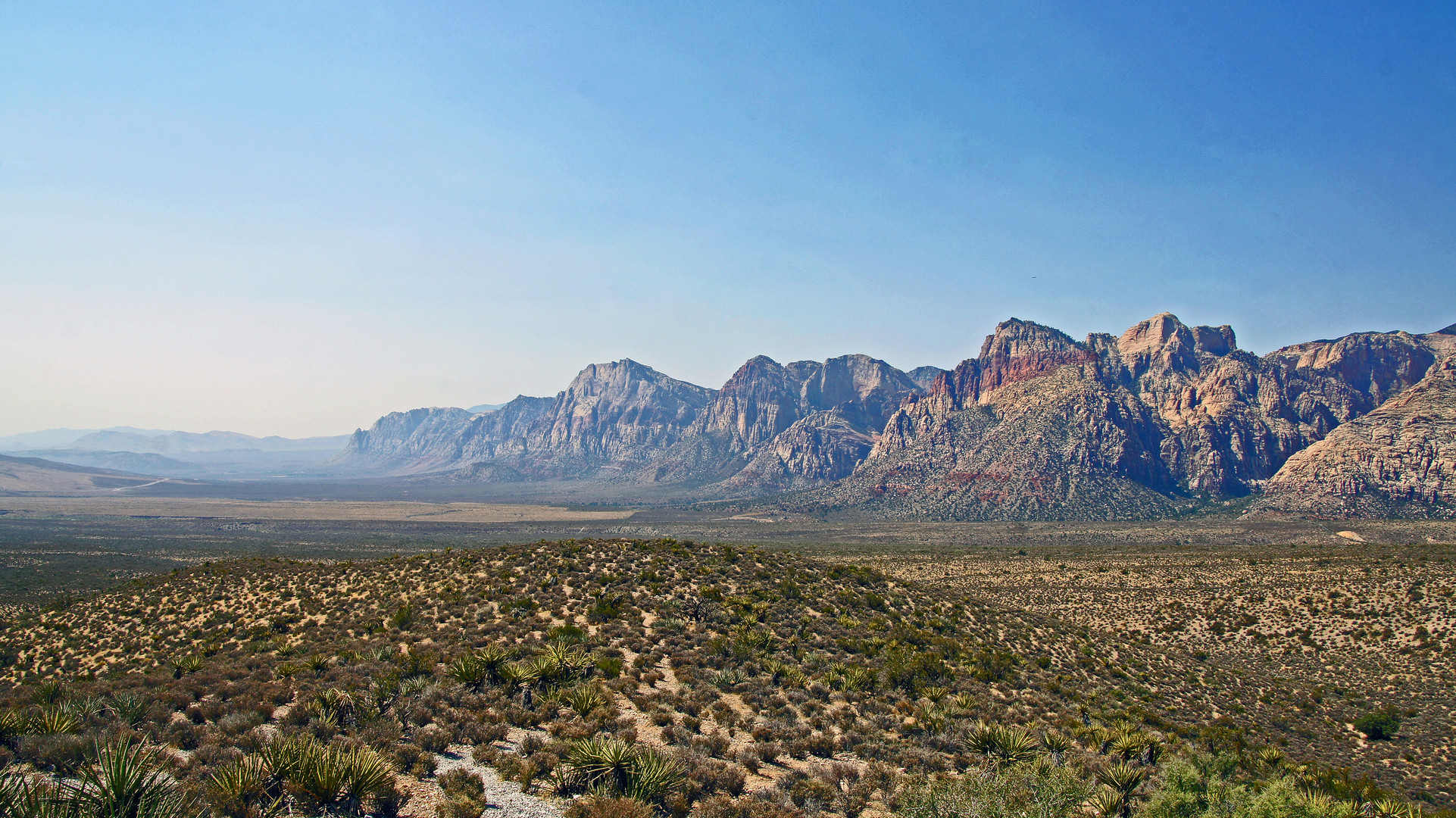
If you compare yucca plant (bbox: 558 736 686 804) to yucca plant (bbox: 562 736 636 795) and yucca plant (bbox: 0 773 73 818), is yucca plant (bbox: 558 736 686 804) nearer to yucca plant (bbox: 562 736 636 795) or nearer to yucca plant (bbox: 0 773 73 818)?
yucca plant (bbox: 562 736 636 795)

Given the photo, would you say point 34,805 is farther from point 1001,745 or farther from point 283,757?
point 1001,745

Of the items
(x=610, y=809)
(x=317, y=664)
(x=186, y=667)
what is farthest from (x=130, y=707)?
(x=610, y=809)

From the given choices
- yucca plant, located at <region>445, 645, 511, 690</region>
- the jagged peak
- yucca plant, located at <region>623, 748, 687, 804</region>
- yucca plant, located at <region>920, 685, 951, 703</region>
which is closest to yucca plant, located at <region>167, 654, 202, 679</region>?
yucca plant, located at <region>445, 645, 511, 690</region>

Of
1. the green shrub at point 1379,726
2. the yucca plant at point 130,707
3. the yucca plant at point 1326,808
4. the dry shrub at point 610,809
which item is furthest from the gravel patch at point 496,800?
the green shrub at point 1379,726

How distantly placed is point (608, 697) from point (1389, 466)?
14998cm

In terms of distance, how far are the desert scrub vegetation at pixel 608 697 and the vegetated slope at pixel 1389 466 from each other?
4369 inches

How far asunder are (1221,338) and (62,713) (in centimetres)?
25625

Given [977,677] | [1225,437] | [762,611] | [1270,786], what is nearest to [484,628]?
[762,611]

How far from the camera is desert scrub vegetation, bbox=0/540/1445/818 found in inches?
385

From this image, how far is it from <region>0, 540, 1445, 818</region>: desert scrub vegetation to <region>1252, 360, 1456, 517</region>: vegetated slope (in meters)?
111

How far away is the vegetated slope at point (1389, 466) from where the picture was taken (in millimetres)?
99250

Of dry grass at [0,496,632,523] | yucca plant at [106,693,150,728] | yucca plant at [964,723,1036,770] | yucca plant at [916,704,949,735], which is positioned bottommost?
dry grass at [0,496,632,523]

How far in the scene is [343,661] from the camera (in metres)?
17.9

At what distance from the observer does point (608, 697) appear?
14.7m
